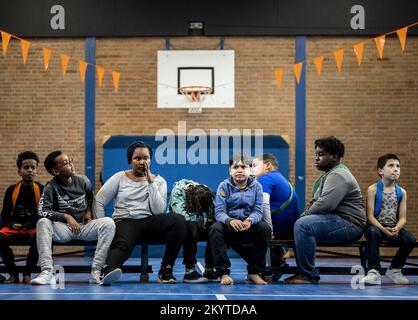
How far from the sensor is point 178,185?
5.12 meters

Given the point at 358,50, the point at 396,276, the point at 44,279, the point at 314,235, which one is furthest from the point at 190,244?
the point at 358,50

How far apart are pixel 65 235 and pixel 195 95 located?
456 cm

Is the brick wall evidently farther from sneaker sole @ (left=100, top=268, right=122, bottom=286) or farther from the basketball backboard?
sneaker sole @ (left=100, top=268, right=122, bottom=286)

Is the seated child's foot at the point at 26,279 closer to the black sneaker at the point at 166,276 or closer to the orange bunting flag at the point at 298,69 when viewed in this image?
the black sneaker at the point at 166,276

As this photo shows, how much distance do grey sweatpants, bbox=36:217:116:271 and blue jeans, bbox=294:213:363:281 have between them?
1.54 meters

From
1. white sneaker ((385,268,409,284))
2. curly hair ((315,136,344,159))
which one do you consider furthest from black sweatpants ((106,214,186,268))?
white sneaker ((385,268,409,284))

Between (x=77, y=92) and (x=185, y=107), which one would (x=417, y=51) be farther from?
(x=77, y=92)

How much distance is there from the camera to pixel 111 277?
15.1 ft

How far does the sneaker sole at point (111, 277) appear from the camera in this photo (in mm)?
4551

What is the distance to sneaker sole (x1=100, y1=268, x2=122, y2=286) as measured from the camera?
455 centimetres

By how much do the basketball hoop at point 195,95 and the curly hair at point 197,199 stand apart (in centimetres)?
403

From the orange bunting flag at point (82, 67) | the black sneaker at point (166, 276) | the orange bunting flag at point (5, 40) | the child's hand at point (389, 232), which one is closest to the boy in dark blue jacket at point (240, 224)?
the black sneaker at point (166, 276)
